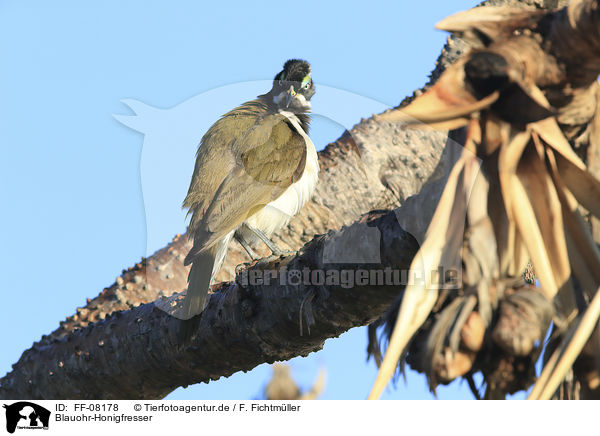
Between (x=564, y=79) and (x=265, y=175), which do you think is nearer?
(x=564, y=79)

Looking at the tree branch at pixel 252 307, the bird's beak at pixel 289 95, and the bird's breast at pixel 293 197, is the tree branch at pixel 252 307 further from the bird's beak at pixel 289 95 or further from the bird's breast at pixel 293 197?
the bird's beak at pixel 289 95

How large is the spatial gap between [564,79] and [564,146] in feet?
0.50

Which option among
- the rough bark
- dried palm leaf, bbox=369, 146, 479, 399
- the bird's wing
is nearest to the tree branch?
the rough bark

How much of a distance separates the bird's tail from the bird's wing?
0.24 feet

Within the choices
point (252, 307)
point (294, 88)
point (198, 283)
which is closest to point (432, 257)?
point (252, 307)

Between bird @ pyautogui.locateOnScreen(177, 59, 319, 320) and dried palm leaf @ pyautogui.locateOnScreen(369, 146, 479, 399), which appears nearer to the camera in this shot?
dried palm leaf @ pyautogui.locateOnScreen(369, 146, 479, 399)

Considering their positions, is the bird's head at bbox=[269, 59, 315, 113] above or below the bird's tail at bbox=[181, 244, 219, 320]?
above

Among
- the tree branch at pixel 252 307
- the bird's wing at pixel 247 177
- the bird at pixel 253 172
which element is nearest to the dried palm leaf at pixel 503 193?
the tree branch at pixel 252 307

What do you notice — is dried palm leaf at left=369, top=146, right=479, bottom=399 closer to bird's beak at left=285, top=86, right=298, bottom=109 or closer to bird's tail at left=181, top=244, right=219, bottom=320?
bird's tail at left=181, top=244, right=219, bottom=320

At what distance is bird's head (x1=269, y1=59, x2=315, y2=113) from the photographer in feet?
13.2

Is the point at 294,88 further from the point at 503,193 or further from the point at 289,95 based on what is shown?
the point at 503,193

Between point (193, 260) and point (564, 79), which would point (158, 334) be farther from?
point (564, 79)

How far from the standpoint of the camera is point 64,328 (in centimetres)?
374
